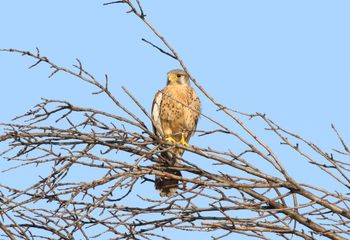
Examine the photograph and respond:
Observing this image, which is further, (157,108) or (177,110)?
(157,108)

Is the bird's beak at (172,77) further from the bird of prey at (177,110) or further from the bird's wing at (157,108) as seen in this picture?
the bird's wing at (157,108)

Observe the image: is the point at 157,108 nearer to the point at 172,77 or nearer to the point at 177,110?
the point at 177,110

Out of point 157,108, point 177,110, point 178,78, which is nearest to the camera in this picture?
point 177,110

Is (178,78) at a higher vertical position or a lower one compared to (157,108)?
higher

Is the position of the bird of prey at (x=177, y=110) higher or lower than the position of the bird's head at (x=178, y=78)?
lower

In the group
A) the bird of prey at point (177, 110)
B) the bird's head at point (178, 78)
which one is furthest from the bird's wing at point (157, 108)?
the bird's head at point (178, 78)

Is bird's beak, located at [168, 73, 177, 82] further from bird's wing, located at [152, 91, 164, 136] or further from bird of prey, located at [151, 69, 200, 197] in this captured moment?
bird's wing, located at [152, 91, 164, 136]

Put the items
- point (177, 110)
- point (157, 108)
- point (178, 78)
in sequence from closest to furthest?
point (177, 110)
point (157, 108)
point (178, 78)

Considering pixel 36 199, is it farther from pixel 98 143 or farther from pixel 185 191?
pixel 185 191

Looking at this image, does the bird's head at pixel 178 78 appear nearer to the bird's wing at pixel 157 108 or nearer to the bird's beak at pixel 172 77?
the bird's beak at pixel 172 77

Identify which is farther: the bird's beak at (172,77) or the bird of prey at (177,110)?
the bird's beak at (172,77)

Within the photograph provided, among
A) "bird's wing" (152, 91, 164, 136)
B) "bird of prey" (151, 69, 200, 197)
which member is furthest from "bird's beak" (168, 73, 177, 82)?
"bird's wing" (152, 91, 164, 136)

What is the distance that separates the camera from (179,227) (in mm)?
3041

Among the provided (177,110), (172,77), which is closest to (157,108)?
(177,110)
